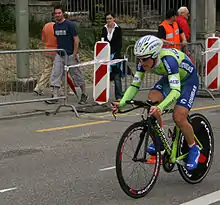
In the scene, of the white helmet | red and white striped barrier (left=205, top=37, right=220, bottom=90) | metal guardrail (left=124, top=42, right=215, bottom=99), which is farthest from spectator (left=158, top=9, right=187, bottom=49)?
the white helmet

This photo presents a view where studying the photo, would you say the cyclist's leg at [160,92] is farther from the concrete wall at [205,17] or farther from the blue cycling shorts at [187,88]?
the concrete wall at [205,17]

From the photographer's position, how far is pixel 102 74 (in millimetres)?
12047

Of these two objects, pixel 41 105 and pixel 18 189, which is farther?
pixel 41 105

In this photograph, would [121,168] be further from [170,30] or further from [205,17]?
[205,17]

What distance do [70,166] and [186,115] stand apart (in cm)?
187

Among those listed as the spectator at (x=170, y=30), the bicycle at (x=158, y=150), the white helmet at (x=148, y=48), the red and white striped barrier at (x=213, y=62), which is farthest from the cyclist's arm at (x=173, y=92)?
the red and white striped barrier at (x=213, y=62)

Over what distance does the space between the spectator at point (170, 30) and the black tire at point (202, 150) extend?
19.8ft

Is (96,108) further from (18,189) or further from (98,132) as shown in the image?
(18,189)

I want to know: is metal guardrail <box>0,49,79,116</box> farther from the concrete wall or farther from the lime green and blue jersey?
the concrete wall

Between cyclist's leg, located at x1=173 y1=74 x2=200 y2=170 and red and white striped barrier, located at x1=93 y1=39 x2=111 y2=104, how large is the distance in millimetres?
5402

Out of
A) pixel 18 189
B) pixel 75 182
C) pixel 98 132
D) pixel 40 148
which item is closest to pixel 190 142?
pixel 75 182

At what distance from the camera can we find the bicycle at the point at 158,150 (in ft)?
20.0

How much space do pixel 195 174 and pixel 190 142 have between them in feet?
1.45

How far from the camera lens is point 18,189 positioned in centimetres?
669
